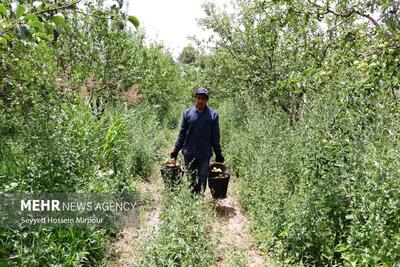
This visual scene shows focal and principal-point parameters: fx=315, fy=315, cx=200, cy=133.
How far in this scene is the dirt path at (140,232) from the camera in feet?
12.7

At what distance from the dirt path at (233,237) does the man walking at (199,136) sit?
0.65 meters

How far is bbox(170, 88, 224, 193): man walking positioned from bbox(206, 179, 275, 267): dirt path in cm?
65

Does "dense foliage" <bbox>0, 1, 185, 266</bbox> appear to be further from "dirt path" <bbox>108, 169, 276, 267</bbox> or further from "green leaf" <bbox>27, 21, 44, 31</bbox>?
"dirt path" <bbox>108, 169, 276, 267</bbox>

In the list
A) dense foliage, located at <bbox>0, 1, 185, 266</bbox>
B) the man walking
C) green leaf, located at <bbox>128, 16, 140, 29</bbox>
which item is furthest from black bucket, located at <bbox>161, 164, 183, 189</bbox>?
green leaf, located at <bbox>128, 16, 140, 29</bbox>

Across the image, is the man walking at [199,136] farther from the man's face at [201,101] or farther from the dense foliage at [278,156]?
the dense foliage at [278,156]

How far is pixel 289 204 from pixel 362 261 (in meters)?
1.21

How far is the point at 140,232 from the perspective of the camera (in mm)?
4305

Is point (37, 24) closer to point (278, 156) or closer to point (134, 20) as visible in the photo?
point (134, 20)

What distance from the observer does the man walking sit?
5.00 m

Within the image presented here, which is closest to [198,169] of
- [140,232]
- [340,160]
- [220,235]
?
[220,235]

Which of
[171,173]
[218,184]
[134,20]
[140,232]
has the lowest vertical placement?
[140,232]

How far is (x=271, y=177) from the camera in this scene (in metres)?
5.21

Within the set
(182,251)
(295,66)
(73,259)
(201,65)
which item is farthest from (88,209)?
(201,65)

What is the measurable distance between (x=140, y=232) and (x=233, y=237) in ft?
4.52
